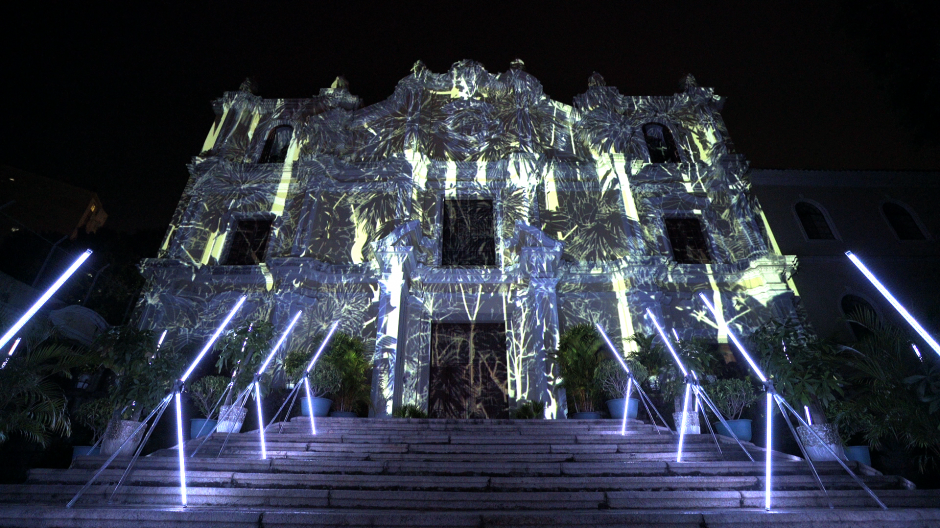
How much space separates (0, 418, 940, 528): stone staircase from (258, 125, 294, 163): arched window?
12712mm

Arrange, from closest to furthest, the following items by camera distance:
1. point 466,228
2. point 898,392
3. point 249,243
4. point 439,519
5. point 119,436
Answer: point 439,519 < point 898,392 < point 119,436 < point 249,243 < point 466,228

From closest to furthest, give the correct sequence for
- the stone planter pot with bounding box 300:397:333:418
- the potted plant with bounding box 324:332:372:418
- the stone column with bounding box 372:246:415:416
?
the stone planter pot with bounding box 300:397:333:418
the potted plant with bounding box 324:332:372:418
the stone column with bounding box 372:246:415:416

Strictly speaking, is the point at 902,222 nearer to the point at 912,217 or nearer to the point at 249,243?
the point at 912,217

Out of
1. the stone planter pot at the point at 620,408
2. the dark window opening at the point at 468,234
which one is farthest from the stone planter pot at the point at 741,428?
the dark window opening at the point at 468,234

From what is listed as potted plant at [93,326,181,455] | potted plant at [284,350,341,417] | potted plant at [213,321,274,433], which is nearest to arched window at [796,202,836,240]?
potted plant at [284,350,341,417]

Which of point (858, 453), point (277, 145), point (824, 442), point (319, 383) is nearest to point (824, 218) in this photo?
point (858, 453)

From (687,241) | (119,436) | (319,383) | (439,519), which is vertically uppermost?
(687,241)

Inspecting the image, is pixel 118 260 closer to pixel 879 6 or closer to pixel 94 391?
pixel 94 391

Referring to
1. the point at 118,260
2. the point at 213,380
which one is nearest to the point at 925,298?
the point at 213,380

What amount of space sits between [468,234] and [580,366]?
19.3ft

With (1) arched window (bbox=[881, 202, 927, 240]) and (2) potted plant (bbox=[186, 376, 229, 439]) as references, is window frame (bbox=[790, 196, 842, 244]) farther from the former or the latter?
(2) potted plant (bbox=[186, 376, 229, 439])

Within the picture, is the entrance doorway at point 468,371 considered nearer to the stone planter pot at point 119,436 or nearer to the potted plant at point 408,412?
the potted plant at point 408,412

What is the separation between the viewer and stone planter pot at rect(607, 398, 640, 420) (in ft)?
32.8

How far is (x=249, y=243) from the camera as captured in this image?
1530cm
